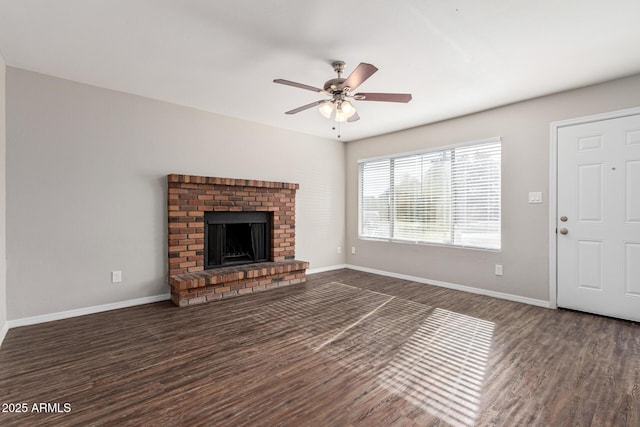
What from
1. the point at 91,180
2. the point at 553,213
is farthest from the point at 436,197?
the point at 91,180

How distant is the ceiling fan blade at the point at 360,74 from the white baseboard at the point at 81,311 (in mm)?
3286

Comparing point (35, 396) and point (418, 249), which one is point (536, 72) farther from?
point (35, 396)

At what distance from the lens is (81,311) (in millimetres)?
3273

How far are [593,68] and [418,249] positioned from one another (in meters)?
2.94

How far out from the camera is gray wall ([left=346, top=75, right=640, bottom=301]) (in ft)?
11.0

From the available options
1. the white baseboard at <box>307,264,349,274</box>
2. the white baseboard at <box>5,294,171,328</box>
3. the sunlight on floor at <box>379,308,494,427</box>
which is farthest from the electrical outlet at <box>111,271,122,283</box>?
the sunlight on floor at <box>379,308,494,427</box>

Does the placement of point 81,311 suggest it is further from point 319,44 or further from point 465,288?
point 465,288

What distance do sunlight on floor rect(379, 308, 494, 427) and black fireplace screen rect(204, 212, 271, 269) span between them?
267cm

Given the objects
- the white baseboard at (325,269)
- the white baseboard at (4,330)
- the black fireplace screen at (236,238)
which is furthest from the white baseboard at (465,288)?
the white baseboard at (4,330)

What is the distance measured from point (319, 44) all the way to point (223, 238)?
9.49 ft

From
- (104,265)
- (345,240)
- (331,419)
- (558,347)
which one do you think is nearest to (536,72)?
(558,347)

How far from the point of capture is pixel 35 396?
6.06 feet

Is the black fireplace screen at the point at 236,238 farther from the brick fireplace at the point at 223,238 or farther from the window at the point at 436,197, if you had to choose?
the window at the point at 436,197

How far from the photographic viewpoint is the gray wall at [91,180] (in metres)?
2.99
